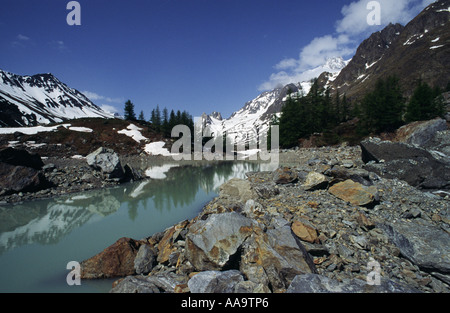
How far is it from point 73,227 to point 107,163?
1395 cm

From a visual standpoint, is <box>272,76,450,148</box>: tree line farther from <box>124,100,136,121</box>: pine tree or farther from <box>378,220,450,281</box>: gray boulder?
<box>124,100,136,121</box>: pine tree

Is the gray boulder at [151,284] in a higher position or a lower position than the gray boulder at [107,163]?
lower

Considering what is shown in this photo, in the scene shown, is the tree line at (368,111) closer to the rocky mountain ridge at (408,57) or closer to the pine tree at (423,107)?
the pine tree at (423,107)

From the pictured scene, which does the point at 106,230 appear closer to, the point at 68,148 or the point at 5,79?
the point at 68,148

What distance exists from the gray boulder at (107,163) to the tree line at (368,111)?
1522 inches

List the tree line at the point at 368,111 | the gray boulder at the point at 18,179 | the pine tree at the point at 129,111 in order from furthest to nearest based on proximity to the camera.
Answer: the pine tree at the point at 129,111
the tree line at the point at 368,111
the gray boulder at the point at 18,179

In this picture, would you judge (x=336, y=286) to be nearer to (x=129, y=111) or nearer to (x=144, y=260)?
(x=144, y=260)

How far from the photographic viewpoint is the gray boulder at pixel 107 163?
23.2m

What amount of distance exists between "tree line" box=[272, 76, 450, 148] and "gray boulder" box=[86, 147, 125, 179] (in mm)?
38661

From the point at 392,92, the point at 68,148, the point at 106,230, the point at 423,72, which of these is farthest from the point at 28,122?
the point at 423,72

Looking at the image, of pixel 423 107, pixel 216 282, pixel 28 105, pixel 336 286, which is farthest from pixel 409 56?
pixel 28 105

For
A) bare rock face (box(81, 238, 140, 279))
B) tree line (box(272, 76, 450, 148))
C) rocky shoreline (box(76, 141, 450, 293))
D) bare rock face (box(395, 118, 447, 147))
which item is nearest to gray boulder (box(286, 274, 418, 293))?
rocky shoreline (box(76, 141, 450, 293))

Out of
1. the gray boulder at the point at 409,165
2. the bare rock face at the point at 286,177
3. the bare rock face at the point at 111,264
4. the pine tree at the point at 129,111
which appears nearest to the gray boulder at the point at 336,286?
the bare rock face at the point at 111,264

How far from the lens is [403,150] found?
13.4m
